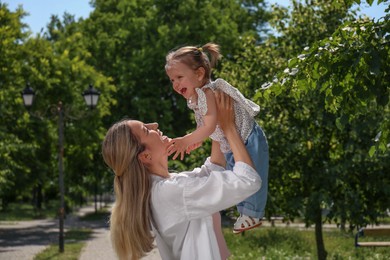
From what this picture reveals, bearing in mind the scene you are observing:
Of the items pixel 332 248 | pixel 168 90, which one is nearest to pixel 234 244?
pixel 332 248

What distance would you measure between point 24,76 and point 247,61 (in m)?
13.6

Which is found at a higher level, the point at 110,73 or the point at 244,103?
the point at 110,73

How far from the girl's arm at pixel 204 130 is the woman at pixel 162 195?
3 centimetres

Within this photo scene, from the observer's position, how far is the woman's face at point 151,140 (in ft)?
10.6

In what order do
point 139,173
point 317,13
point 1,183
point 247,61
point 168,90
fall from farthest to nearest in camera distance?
1. point 168,90
2. point 1,183
3. point 247,61
4. point 317,13
5. point 139,173

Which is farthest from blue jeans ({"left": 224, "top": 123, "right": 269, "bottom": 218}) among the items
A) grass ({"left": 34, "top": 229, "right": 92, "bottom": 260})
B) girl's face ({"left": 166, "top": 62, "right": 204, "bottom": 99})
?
grass ({"left": 34, "top": 229, "right": 92, "bottom": 260})

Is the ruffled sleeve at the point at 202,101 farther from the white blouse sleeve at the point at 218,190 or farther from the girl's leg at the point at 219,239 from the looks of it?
the girl's leg at the point at 219,239

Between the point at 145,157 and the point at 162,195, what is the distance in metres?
0.18

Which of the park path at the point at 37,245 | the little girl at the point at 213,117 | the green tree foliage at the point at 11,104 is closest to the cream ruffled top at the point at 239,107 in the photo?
the little girl at the point at 213,117

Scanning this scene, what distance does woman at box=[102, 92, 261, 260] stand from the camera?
3.09 metres

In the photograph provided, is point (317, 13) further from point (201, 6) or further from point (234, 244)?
point (201, 6)

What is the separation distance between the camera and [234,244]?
20.3 meters

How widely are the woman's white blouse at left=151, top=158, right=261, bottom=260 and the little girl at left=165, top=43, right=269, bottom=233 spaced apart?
140mm

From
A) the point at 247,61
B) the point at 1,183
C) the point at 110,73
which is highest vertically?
the point at 110,73
